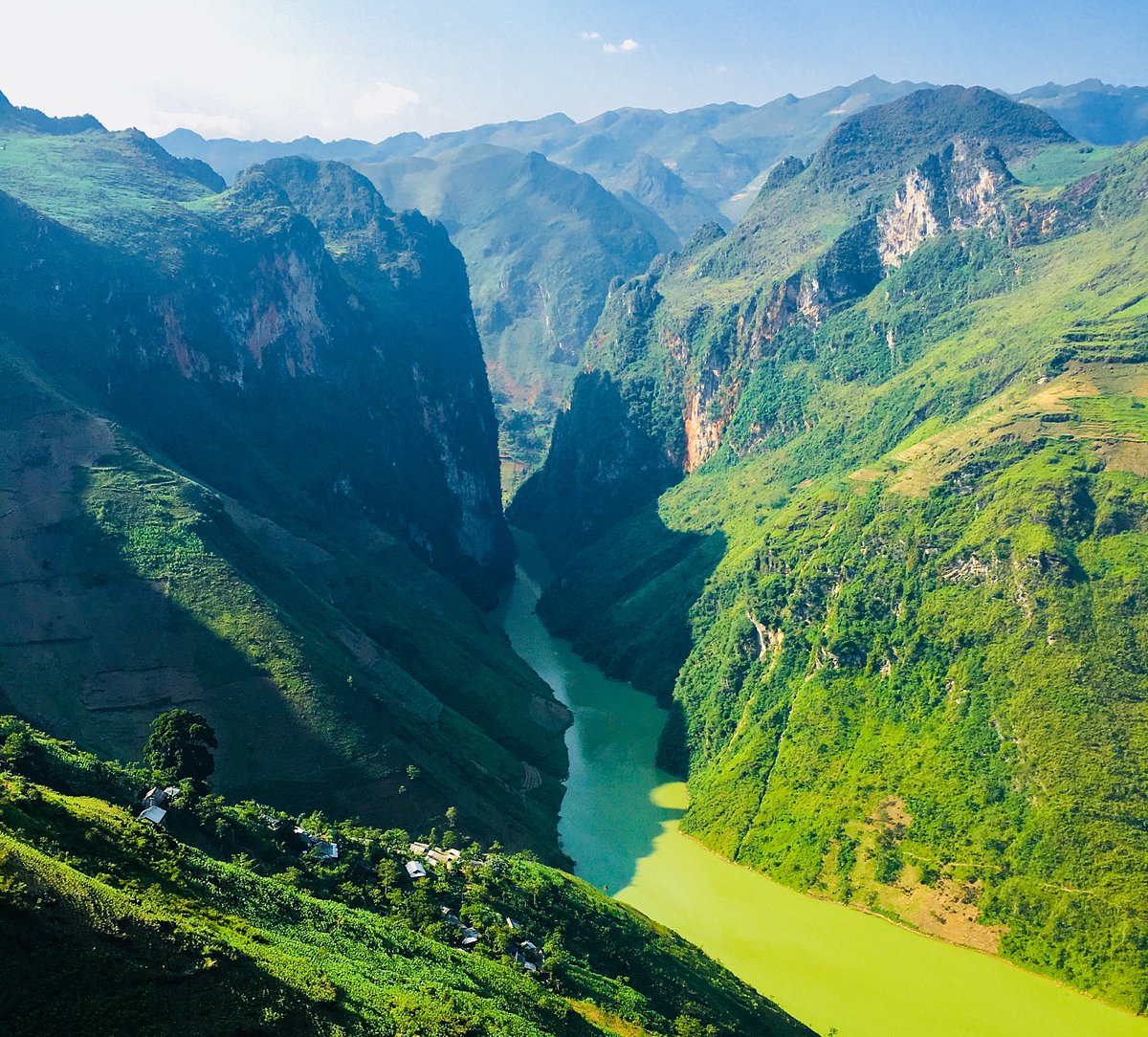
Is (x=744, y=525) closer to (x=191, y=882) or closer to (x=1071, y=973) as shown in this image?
(x=1071, y=973)

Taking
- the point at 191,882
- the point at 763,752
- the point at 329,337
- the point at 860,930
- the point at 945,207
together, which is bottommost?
the point at 860,930

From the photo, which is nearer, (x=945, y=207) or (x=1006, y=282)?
(x=1006, y=282)

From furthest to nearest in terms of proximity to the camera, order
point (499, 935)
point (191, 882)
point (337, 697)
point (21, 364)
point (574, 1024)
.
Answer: point (21, 364)
point (337, 697)
point (499, 935)
point (574, 1024)
point (191, 882)

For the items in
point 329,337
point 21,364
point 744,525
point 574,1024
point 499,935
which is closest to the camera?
point 574,1024

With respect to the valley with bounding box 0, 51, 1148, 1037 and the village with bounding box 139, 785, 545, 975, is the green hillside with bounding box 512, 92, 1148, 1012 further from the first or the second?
the village with bounding box 139, 785, 545, 975

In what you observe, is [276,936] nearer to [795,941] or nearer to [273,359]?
[795,941]

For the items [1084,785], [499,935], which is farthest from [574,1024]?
[1084,785]

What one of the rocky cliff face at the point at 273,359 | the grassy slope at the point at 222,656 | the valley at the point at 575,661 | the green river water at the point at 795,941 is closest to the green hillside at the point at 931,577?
the valley at the point at 575,661
